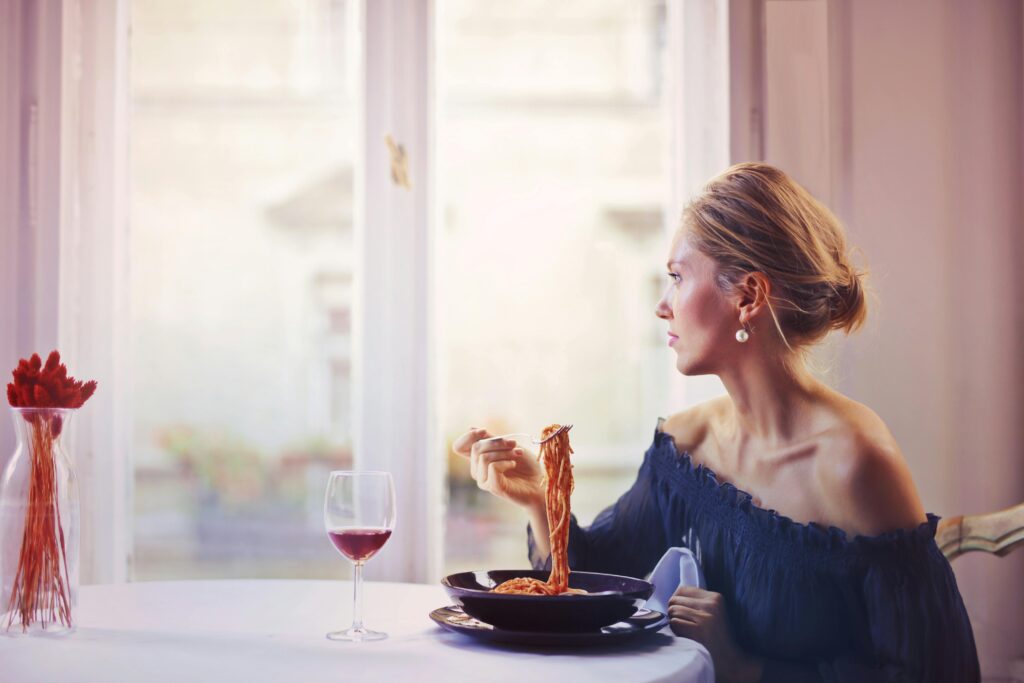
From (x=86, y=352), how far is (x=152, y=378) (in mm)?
229

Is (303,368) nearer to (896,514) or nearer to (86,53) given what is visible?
(86,53)

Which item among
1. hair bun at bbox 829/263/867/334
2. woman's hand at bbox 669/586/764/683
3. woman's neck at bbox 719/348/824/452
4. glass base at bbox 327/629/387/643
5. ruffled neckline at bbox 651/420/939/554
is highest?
hair bun at bbox 829/263/867/334

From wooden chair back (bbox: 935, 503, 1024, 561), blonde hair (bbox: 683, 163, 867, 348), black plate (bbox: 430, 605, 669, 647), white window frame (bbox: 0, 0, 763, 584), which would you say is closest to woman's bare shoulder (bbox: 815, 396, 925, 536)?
blonde hair (bbox: 683, 163, 867, 348)

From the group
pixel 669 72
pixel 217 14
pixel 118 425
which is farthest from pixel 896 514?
pixel 217 14

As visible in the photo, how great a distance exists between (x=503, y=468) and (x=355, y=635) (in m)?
0.37

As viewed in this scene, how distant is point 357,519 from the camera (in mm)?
1243

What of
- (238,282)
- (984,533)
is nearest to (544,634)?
(984,533)

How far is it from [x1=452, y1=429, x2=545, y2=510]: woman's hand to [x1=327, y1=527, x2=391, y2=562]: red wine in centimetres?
Result: 26

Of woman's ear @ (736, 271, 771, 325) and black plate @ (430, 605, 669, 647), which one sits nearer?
black plate @ (430, 605, 669, 647)

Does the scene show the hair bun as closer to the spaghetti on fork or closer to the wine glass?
the spaghetti on fork

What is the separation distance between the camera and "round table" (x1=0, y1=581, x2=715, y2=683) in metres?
1.02

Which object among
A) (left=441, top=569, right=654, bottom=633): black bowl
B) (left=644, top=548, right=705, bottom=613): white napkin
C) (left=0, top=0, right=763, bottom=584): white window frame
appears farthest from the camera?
(left=0, top=0, right=763, bottom=584): white window frame

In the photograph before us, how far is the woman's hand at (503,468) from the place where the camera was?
148 centimetres

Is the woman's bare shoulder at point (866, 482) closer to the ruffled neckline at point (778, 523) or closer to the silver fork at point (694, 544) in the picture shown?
the ruffled neckline at point (778, 523)
